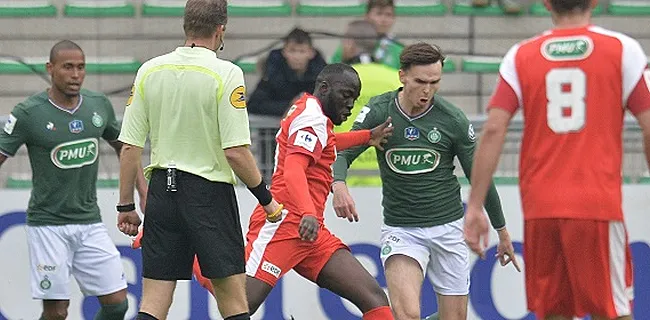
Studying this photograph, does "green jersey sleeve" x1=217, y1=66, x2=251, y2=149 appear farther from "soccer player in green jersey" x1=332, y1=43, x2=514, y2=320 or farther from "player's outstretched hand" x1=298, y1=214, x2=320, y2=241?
"soccer player in green jersey" x1=332, y1=43, x2=514, y2=320

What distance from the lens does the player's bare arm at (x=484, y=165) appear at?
632 centimetres

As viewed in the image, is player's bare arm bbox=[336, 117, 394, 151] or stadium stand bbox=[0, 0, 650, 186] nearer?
player's bare arm bbox=[336, 117, 394, 151]

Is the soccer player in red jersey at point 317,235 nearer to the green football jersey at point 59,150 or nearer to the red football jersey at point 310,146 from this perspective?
the red football jersey at point 310,146

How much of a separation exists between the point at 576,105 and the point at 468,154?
8.39 feet

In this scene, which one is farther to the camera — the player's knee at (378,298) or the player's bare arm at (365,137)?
the player's bare arm at (365,137)

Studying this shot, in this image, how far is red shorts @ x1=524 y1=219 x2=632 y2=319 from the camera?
6.43 meters

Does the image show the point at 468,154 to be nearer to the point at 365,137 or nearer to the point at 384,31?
the point at 365,137

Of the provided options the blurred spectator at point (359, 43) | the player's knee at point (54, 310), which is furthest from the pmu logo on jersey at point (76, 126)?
the blurred spectator at point (359, 43)

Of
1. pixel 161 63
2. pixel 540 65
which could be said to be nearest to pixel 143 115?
pixel 161 63

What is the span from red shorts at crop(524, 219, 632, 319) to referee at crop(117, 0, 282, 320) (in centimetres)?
168

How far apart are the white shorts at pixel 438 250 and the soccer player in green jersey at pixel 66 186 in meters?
2.19

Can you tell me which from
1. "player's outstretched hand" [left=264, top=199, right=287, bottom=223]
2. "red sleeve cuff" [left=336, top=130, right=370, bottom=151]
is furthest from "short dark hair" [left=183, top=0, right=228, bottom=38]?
"red sleeve cuff" [left=336, top=130, right=370, bottom=151]

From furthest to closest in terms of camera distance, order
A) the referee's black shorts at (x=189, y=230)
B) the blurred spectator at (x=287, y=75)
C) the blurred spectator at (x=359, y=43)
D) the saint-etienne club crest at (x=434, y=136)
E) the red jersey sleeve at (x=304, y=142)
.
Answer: the blurred spectator at (x=359, y=43) → the blurred spectator at (x=287, y=75) → the saint-etienne club crest at (x=434, y=136) → the red jersey sleeve at (x=304, y=142) → the referee's black shorts at (x=189, y=230)

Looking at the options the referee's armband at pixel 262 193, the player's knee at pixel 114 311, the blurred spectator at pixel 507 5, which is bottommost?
the player's knee at pixel 114 311
